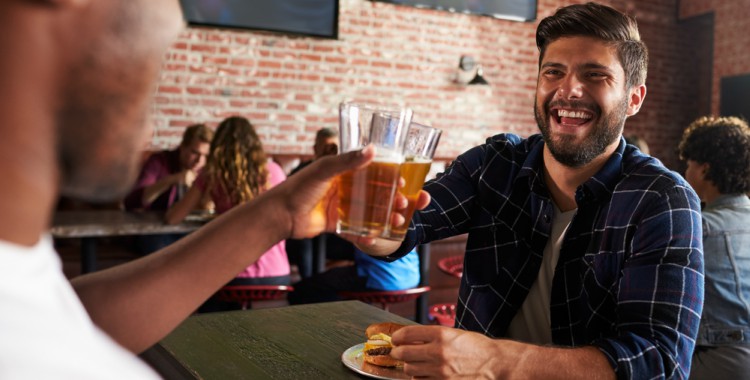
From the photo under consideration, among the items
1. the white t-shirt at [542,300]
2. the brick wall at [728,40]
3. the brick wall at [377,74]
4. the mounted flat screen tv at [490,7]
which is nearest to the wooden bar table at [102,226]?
the brick wall at [377,74]

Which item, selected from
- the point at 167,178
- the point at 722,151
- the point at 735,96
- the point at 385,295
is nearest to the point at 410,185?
the point at 722,151

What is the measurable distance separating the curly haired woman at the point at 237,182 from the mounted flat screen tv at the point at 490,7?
9.08 feet

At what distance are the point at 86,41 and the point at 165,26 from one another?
80 millimetres

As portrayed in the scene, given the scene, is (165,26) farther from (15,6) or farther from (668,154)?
(668,154)

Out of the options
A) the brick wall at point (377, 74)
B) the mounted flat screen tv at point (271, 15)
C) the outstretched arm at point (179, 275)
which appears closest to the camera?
the outstretched arm at point (179, 275)

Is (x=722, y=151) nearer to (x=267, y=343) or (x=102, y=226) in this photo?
(x=267, y=343)

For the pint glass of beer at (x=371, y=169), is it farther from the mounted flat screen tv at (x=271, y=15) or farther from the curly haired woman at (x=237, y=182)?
the mounted flat screen tv at (x=271, y=15)

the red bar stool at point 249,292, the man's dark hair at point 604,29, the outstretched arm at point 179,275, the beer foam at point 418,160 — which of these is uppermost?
the man's dark hair at point 604,29

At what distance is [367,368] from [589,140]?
2.41ft

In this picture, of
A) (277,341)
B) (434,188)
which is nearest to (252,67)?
(434,188)

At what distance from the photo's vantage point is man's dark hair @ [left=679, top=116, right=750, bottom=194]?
217cm

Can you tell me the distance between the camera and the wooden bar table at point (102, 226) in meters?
2.96

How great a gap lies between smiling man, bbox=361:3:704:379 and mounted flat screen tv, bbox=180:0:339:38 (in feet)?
11.8

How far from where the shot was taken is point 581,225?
5.01 feet
